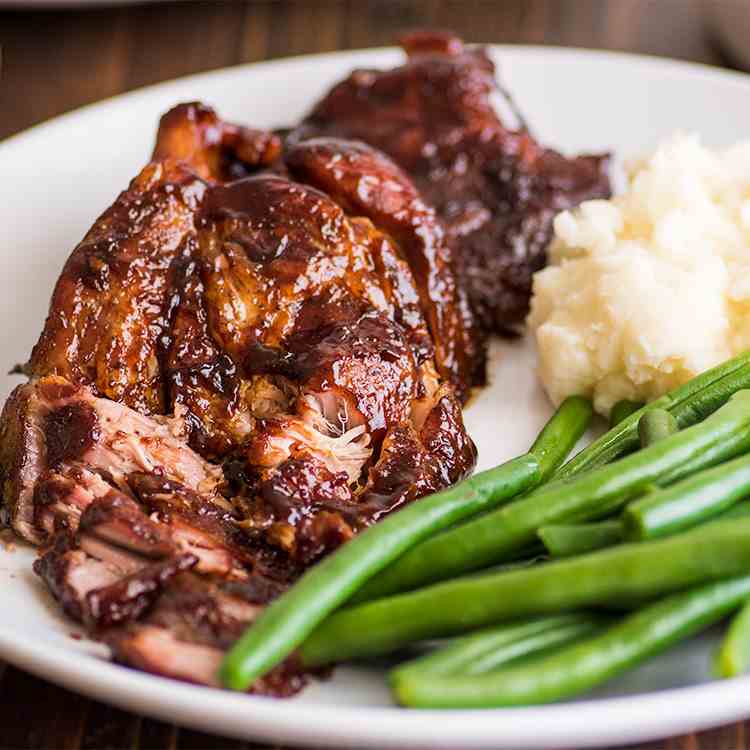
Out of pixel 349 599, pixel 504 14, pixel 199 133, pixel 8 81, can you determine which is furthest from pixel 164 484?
pixel 504 14

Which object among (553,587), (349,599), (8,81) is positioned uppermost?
(553,587)

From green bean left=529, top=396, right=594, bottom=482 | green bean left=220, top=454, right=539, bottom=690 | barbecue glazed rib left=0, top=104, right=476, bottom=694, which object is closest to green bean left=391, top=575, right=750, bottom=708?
green bean left=220, top=454, right=539, bottom=690

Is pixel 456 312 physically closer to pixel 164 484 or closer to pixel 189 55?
pixel 164 484

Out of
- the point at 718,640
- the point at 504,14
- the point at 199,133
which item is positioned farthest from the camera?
the point at 504,14

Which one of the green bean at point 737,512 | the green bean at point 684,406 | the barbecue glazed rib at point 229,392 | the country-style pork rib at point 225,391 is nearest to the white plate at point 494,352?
the country-style pork rib at point 225,391

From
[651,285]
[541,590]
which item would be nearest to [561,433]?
[651,285]

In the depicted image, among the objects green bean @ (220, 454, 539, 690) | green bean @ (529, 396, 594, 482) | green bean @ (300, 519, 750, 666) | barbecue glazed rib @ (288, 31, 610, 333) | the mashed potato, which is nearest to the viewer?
green bean @ (220, 454, 539, 690)

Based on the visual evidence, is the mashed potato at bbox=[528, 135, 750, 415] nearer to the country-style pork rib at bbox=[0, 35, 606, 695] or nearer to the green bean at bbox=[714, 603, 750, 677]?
the country-style pork rib at bbox=[0, 35, 606, 695]
